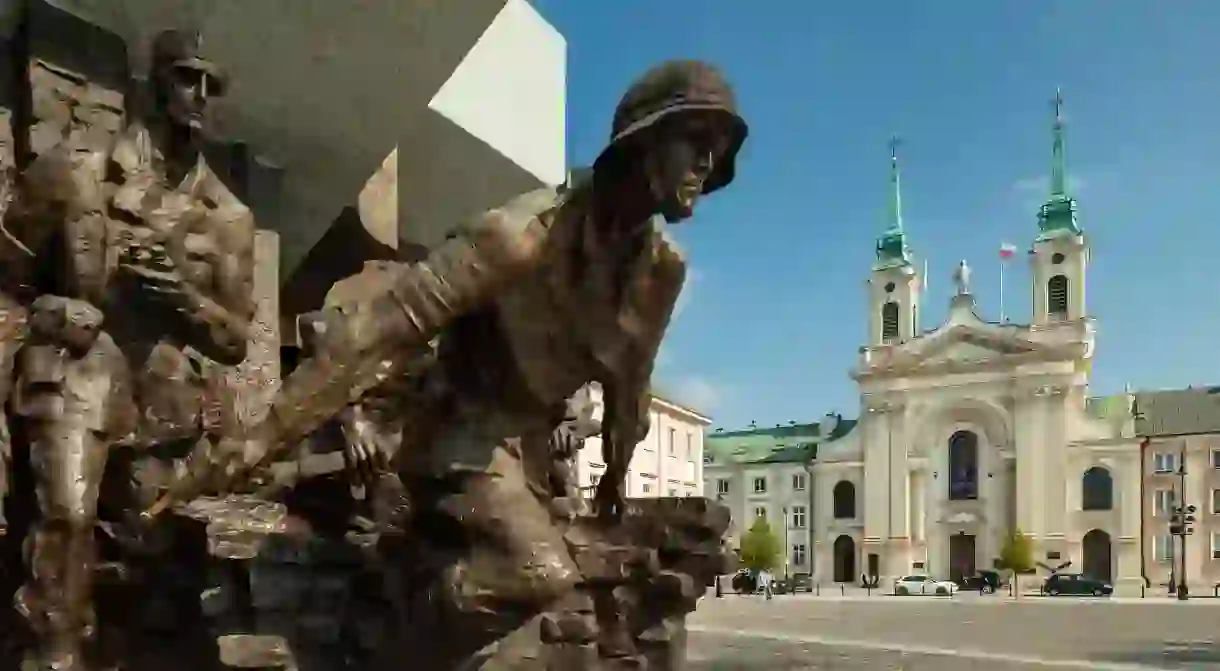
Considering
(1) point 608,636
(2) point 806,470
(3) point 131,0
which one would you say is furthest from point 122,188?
(2) point 806,470

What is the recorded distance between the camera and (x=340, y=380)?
132 inches

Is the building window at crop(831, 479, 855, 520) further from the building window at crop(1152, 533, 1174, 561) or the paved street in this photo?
the paved street

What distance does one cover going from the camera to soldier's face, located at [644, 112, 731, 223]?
10.8ft

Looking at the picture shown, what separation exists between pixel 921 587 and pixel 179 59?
5864cm

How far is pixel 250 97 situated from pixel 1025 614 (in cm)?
2913

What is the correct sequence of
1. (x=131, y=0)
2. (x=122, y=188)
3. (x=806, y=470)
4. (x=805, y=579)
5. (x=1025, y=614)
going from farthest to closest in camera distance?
(x=806, y=470) < (x=805, y=579) < (x=1025, y=614) < (x=131, y=0) < (x=122, y=188)

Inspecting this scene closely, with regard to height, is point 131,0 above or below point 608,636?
above

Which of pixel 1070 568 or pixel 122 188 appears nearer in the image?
pixel 122 188

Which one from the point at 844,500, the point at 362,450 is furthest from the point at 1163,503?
the point at 362,450

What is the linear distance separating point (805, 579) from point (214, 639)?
66241 millimetres

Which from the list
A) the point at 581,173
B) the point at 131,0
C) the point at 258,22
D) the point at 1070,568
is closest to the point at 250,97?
the point at 258,22

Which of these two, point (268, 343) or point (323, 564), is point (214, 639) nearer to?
point (323, 564)

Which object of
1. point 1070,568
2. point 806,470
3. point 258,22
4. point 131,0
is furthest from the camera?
point 806,470

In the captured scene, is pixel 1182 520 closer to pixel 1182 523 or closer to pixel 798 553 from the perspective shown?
pixel 1182 523
